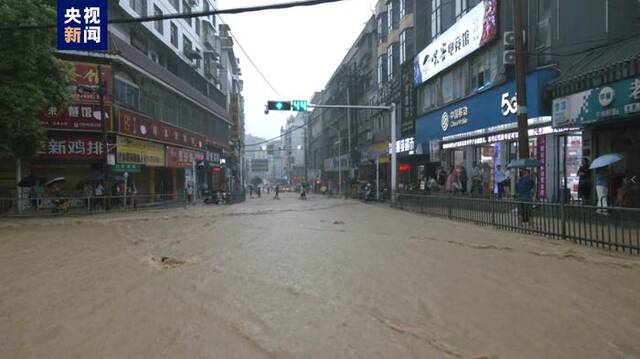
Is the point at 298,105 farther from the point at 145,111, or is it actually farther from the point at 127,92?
the point at 145,111

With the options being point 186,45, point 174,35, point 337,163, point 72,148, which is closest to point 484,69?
point 72,148

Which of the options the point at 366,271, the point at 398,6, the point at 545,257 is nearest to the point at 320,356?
the point at 366,271

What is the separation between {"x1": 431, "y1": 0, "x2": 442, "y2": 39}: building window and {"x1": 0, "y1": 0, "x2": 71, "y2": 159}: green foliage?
19346 millimetres

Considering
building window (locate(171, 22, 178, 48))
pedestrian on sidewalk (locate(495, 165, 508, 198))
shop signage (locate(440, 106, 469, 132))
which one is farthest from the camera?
building window (locate(171, 22, 178, 48))

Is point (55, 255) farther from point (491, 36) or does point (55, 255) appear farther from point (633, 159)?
point (491, 36)

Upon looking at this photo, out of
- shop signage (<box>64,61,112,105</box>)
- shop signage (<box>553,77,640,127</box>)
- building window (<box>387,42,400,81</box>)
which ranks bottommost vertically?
shop signage (<box>553,77,640,127</box>)

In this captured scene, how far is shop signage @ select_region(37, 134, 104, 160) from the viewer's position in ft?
91.5

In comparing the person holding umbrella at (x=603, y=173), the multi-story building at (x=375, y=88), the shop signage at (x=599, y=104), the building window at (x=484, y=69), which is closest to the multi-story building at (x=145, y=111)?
the multi-story building at (x=375, y=88)

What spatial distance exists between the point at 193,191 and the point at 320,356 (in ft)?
133

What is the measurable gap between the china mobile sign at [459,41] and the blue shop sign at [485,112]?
2217 millimetres

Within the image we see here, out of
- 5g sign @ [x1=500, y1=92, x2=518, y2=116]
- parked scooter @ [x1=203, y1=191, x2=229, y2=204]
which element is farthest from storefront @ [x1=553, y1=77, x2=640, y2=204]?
parked scooter @ [x1=203, y1=191, x2=229, y2=204]

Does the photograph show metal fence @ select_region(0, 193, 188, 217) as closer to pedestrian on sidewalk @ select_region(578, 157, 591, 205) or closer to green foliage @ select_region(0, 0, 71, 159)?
green foliage @ select_region(0, 0, 71, 159)

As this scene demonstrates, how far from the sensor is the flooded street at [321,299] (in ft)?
17.9

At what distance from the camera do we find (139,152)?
33.0m
